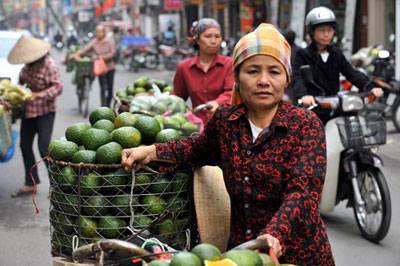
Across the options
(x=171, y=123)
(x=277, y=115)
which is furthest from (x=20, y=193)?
(x=277, y=115)

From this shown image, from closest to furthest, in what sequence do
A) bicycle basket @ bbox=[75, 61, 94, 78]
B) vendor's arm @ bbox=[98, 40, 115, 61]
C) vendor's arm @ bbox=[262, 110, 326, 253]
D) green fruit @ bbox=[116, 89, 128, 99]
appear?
1. vendor's arm @ bbox=[262, 110, 326, 253]
2. green fruit @ bbox=[116, 89, 128, 99]
3. vendor's arm @ bbox=[98, 40, 115, 61]
4. bicycle basket @ bbox=[75, 61, 94, 78]

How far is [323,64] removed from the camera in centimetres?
538

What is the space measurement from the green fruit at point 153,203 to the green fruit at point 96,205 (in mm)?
171

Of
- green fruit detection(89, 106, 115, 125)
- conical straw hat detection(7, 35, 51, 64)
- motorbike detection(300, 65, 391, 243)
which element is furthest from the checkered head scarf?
conical straw hat detection(7, 35, 51, 64)

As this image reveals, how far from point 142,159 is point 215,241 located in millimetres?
516

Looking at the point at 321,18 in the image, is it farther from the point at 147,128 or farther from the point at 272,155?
the point at 272,155

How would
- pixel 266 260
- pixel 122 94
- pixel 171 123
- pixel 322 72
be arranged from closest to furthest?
pixel 266 260 → pixel 171 123 → pixel 322 72 → pixel 122 94

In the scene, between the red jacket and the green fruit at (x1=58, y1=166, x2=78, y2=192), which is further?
the red jacket

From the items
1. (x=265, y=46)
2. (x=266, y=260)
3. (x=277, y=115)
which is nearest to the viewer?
(x=266, y=260)

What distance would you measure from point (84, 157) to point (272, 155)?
0.89 meters

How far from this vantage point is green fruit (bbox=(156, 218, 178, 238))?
269 cm

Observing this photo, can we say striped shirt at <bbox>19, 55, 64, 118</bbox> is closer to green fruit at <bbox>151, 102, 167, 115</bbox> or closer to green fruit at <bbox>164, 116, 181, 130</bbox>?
green fruit at <bbox>151, 102, 167, 115</bbox>

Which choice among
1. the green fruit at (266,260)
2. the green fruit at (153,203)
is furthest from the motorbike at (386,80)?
the green fruit at (266,260)

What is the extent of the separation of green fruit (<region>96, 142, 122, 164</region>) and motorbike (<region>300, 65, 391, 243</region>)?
2691 millimetres
